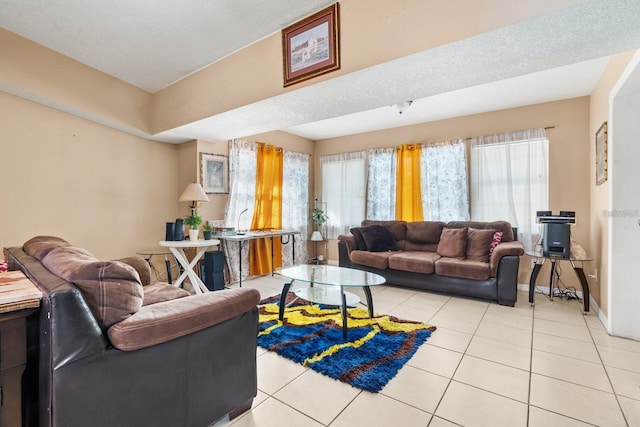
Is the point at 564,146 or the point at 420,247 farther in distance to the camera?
the point at 420,247

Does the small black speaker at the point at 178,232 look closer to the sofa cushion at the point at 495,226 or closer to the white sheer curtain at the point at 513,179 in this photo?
the sofa cushion at the point at 495,226

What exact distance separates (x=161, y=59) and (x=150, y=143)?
4.48 feet

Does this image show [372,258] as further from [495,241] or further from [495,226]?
[495,226]

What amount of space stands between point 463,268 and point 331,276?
5.31 feet

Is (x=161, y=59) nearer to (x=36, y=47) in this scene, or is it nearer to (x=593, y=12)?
(x=36, y=47)

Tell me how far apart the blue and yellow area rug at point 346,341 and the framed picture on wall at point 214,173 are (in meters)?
1.90

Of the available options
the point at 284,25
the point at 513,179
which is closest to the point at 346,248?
the point at 513,179

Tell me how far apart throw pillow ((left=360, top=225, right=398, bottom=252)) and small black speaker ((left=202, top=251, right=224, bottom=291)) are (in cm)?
203

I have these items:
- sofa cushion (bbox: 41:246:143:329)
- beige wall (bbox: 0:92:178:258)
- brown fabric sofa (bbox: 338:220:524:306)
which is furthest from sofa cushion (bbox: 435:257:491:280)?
beige wall (bbox: 0:92:178:258)

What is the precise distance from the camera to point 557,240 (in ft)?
9.87

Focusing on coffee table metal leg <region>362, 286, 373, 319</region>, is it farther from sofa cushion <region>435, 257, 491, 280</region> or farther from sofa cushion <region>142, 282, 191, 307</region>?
sofa cushion <region>142, 282, 191, 307</region>

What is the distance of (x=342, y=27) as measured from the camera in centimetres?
205

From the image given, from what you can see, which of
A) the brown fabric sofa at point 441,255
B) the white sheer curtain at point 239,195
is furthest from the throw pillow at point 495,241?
the white sheer curtain at point 239,195

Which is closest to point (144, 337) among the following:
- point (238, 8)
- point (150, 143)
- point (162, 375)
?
point (162, 375)
